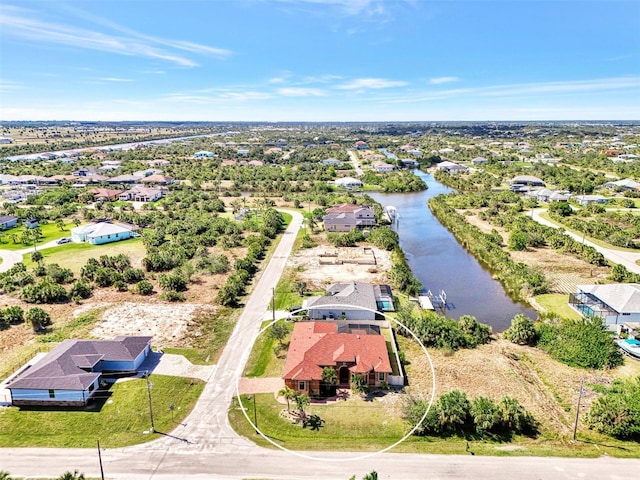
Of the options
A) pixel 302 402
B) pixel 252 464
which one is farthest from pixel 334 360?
pixel 252 464

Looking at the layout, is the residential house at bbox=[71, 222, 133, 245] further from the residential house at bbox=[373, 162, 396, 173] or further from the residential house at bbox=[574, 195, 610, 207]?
the residential house at bbox=[373, 162, 396, 173]

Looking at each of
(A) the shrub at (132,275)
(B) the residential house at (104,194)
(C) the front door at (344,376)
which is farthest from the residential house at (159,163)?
(C) the front door at (344,376)

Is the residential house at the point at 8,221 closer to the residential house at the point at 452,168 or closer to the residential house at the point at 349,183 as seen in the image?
the residential house at the point at 349,183

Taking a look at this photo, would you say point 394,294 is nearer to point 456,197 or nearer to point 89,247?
point 89,247

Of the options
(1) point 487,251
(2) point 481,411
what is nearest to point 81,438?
(2) point 481,411

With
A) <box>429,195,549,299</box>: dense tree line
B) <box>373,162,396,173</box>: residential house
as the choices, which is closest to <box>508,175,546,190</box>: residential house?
<box>429,195,549,299</box>: dense tree line
